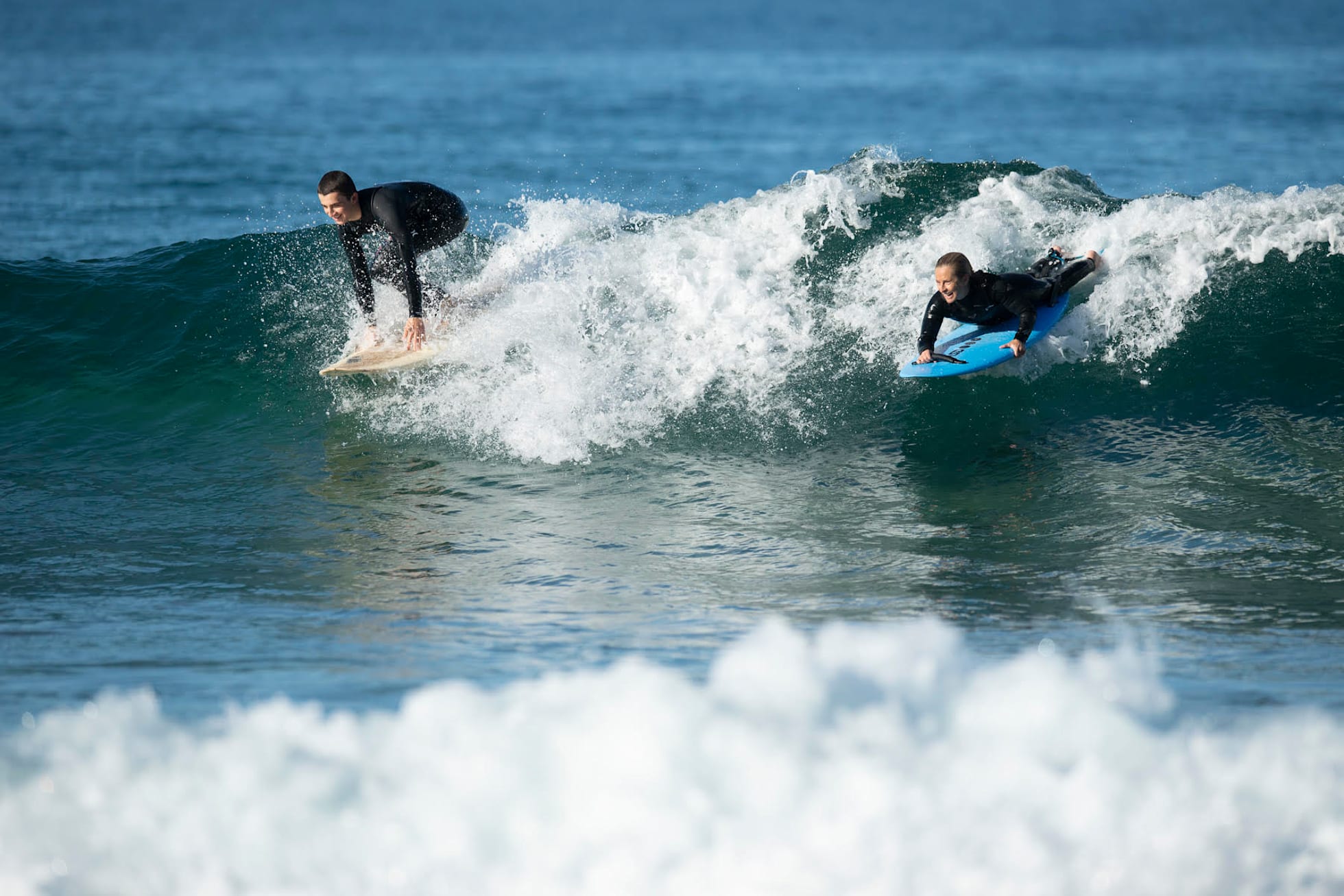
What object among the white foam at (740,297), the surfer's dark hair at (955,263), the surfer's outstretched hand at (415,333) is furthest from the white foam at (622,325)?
the surfer's dark hair at (955,263)

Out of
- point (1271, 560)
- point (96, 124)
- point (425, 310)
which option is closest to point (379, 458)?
point (425, 310)

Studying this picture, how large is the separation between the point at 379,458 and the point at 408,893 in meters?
5.03

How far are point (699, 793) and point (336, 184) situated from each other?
5.56m

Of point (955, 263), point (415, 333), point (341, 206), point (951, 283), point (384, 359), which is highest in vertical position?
point (341, 206)

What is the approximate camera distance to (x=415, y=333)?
28.1 ft

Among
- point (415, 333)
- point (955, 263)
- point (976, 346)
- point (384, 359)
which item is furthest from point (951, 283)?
point (384, 359)

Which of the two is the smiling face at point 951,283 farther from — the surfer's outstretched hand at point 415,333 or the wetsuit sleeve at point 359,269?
the wetsuit sleeve at point 359,269

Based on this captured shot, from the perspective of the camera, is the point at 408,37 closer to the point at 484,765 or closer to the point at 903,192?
the point at 903,192

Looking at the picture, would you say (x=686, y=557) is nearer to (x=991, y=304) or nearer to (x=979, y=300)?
(x=979, y=300)

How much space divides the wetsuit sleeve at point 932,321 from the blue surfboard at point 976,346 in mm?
105

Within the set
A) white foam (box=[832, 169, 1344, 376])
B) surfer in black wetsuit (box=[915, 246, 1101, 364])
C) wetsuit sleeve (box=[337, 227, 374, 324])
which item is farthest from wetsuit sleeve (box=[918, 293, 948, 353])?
wetsuit sleeve (box=[337, 227, 374, 324])

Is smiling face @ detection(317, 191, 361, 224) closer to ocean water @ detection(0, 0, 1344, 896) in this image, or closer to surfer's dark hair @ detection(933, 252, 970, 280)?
ocean water @ detection(0, 0, 1344, 896)

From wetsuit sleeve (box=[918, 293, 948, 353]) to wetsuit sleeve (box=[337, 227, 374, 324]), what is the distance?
410 centimetres

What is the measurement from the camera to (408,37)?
69.3 m
